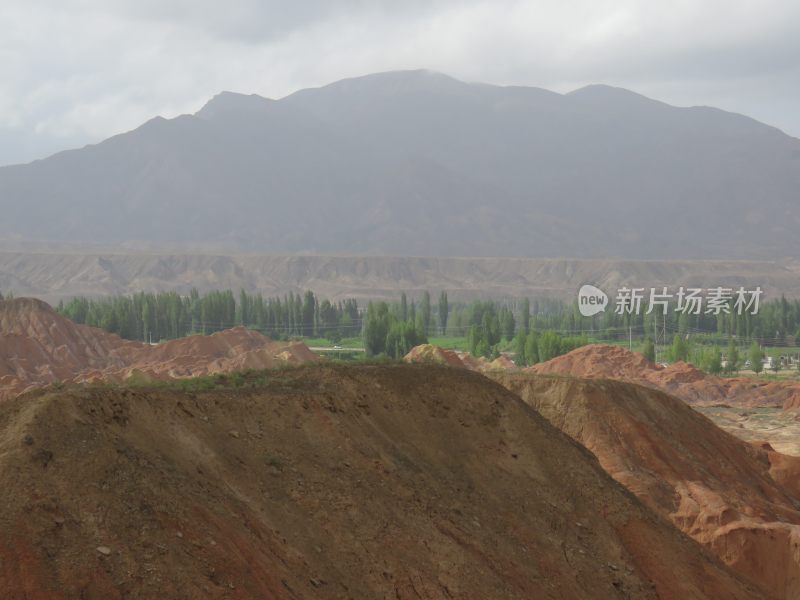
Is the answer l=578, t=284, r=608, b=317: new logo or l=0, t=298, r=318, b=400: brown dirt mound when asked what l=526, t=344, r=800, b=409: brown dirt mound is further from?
l=578, t=284, r=608, b=317: new logo

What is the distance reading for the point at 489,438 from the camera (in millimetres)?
25281

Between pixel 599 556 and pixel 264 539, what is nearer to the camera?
pixel 264 539

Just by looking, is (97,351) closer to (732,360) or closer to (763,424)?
(763,424)

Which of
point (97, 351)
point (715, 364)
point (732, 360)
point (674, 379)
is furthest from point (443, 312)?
point (97, 351)

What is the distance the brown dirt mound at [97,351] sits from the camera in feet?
234

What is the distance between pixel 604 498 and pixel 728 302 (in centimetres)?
10806

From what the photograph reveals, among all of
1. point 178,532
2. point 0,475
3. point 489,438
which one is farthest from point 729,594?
point 0,475

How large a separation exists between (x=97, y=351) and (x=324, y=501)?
69107mm

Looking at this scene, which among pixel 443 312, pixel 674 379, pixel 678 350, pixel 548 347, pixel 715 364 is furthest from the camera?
pixel 443 312

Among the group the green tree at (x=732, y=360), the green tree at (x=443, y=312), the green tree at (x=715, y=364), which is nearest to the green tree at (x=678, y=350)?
the green tree at (x=715, y=364)

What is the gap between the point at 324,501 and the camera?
1850 centimetres

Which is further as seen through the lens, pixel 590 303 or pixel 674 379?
pixel 590 303

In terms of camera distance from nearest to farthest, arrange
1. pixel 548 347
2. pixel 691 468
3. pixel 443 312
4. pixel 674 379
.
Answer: pixel 691 468 → pixel 674 379 → pixel 548 347 → pixel 443 312

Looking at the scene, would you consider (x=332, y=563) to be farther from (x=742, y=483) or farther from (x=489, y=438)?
(x=742, y=483)
